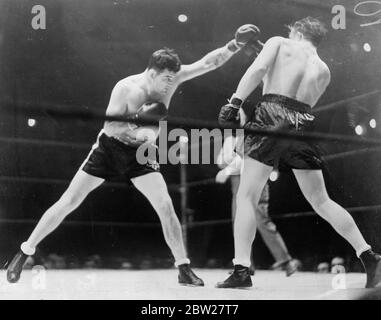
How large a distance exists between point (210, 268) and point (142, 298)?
408 millimetres

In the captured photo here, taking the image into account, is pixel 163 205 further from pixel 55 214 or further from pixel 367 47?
Result: pixel 367 47

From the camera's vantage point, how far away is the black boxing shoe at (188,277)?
10.0ft

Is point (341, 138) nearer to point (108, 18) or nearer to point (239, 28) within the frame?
point (239, 28)

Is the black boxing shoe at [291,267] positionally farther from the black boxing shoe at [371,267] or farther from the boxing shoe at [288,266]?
the black boxing shoe at [371,267]

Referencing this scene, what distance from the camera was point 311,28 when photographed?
326 centimetres

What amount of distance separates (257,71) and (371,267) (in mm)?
1275

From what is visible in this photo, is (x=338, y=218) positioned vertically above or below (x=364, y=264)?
above

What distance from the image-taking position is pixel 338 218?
3.14m

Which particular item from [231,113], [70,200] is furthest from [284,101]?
[70,200]

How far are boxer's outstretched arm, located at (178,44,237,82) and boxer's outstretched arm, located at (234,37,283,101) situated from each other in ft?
0.51

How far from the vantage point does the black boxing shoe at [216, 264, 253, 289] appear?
9.99 ft

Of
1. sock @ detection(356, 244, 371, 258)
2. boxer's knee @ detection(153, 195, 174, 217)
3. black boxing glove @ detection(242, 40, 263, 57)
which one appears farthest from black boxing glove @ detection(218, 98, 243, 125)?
sock @ detection(356, 244, 371, 258)
